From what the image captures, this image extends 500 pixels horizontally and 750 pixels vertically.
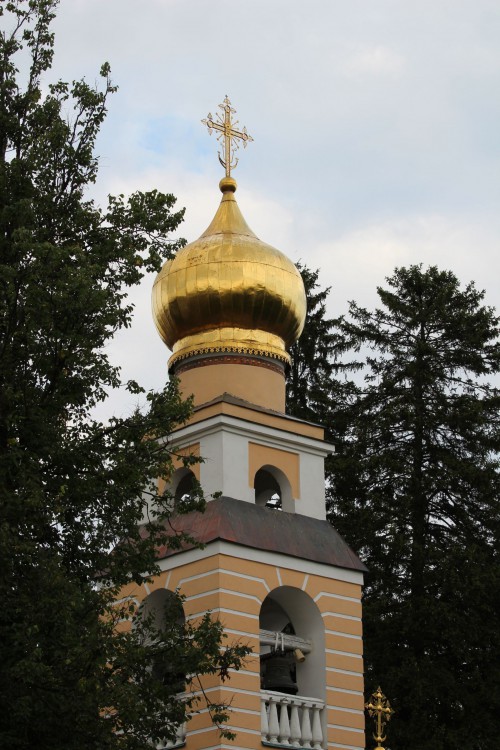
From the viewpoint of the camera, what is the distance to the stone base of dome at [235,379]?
18.3 metres

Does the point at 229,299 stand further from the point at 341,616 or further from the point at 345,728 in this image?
the point at 345,728

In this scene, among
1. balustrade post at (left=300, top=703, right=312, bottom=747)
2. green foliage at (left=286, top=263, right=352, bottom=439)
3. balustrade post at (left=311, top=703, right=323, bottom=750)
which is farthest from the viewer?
green foliage at (left=286, top=263, right=352, bottom=439)

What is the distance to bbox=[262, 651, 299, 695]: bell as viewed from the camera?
16.6 m

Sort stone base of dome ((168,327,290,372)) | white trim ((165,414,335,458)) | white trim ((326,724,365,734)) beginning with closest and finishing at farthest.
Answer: white trim ((326,724,365,734)) → white trim ((165,414,335,458)) → stone base of dome ((168,327,290,372))

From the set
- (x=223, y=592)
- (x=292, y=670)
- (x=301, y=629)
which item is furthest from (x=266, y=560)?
(x=292, y=670)

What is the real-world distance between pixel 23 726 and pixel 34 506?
5.29ft

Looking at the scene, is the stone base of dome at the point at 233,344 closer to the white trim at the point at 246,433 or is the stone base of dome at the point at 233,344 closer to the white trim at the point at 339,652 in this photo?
the white trim at the point at 246,433

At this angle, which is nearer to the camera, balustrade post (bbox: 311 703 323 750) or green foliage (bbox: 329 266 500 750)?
balustrade post (bbox: 311 703 323 750)

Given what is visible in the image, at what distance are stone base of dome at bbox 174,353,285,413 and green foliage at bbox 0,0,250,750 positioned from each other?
519 cm

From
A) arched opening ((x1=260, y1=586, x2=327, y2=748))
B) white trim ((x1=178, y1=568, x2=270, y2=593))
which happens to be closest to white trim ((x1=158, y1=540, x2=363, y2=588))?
white trim ((x1=178, y1=568, x2=270, y2=593))

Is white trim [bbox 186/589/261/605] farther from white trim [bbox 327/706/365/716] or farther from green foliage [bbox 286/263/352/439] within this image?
green foliage [bbox 286/263/352/439]

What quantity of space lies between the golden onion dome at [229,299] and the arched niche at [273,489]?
1.47m

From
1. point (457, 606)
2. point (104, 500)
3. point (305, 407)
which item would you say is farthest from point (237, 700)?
point (305, 407)

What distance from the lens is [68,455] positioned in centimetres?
1234
